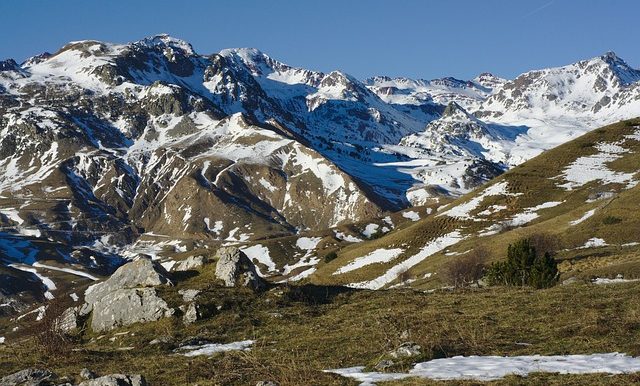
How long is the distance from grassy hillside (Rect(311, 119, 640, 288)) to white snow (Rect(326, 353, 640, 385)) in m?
40.5

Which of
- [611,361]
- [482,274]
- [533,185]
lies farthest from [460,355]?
[533,185]

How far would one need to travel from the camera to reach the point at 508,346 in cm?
2144

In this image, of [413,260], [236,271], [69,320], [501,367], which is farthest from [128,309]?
[413,260]

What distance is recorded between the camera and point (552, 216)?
105 metres

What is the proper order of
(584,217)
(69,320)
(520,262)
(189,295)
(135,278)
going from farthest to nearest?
(584,217) → (520,262) → (135,278) → (69,320) → (189,295)

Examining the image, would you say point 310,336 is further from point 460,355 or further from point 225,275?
point 225,275

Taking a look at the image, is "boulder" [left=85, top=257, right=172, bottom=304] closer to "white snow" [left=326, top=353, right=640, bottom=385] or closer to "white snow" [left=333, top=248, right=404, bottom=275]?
"white snow" [left=326, top=353, right=640, bottom=385]

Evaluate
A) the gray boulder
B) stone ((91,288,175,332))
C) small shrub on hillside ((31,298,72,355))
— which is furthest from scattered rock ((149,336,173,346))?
the gray boulder

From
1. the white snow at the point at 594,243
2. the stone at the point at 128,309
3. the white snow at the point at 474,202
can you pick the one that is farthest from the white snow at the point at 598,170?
the stone at the point at 128,309

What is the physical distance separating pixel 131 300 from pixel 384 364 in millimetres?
18915

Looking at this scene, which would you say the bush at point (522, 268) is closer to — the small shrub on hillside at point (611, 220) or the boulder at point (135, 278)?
the boulder at point (135, 278)

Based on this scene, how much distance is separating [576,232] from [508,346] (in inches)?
2588

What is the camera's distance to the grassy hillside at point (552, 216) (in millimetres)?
75938

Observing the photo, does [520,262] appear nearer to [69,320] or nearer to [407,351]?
[407,351]
